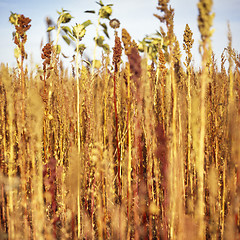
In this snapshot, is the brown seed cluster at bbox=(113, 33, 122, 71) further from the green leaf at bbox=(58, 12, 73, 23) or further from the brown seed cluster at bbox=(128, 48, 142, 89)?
the green leaf at bbox=(58, 12, 73, 23)

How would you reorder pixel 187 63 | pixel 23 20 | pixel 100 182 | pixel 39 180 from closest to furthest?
pixel 39 180
pixel 23 20
pixel 100 182
pixel 187 63

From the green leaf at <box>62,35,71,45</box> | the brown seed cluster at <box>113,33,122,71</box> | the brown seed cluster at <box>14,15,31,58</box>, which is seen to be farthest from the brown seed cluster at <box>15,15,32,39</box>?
the green leaf at <box>62,35,71,45</box>

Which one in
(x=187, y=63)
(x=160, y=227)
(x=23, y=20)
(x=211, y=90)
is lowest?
(x=160, y=227)

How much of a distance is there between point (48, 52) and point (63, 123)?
1.42 feet

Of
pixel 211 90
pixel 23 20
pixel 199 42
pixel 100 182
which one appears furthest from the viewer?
pixel 211 90

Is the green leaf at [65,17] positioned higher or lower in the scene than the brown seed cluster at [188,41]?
higher

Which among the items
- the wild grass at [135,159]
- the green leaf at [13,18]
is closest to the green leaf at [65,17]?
the green leaf at [13,18]

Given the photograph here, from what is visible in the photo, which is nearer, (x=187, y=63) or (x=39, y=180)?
(x=39, y=180)

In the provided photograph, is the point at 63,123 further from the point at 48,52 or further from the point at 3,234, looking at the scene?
the point at 3,234

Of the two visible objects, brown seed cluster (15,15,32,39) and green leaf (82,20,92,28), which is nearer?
brown seed cluster (15,15,32,39)

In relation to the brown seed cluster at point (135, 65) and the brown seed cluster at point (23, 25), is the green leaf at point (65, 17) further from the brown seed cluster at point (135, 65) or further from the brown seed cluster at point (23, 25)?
the brown seed cluster at point (135, 65)

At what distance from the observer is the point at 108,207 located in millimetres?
1132

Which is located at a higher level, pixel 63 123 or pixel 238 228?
pixel 63 123

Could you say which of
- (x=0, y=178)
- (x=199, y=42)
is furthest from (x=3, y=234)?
(x=199, y=42)
